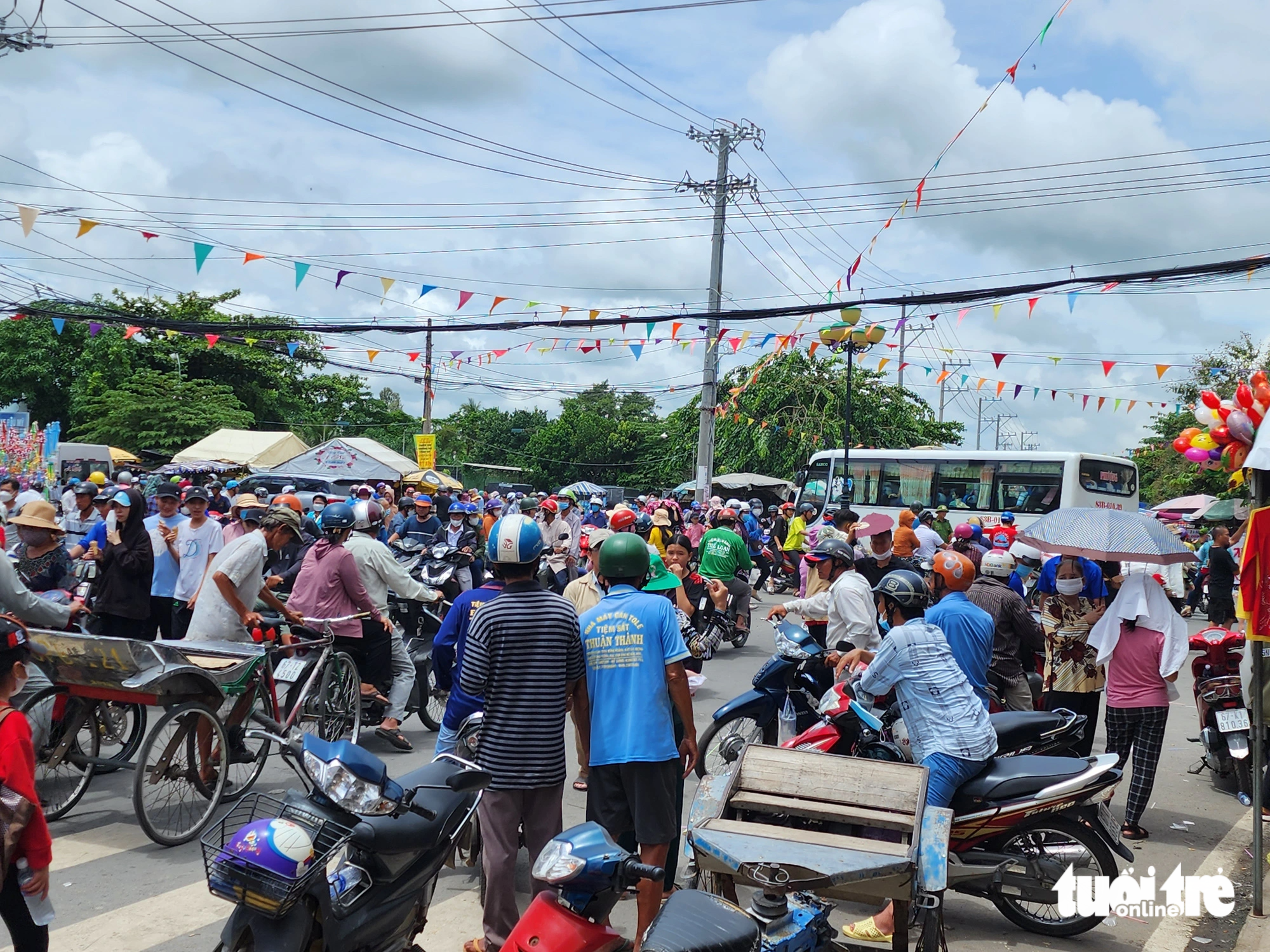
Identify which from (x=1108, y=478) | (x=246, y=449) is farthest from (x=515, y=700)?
(x=246, y=449)

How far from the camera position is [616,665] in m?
3.99

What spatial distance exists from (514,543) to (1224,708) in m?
5.44

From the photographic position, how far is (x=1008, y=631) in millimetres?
6812

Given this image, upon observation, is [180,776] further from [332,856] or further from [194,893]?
[332,856]

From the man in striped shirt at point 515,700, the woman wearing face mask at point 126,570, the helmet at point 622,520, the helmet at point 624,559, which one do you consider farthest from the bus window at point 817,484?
the man in striped shirt at point 515,700

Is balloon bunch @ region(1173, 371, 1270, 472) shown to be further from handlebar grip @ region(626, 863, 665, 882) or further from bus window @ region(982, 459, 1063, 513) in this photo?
bus window @ region(982, 459, 1063, 513)

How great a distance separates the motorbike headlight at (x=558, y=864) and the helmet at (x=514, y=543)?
117 cm

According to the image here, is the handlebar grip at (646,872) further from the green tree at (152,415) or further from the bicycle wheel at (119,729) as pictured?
the green tree at (152,415)

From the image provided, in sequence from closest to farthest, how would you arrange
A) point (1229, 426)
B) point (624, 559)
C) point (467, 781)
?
point (467, 781), point (624, 559), point (1229, 426)

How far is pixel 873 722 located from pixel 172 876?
11.2ft

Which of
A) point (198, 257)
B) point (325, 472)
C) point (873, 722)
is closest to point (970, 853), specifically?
point (873, 722)

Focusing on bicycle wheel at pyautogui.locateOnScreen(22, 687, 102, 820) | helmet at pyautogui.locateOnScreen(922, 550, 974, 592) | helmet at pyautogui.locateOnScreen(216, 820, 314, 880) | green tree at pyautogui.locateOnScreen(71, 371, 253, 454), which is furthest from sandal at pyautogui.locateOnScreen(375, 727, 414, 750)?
green tree at pyautogui.locateOnScreen(71, 371, 253, 454)

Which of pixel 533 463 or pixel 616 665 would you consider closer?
pixel 616 665

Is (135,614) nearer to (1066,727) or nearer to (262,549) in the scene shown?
(262,549)
